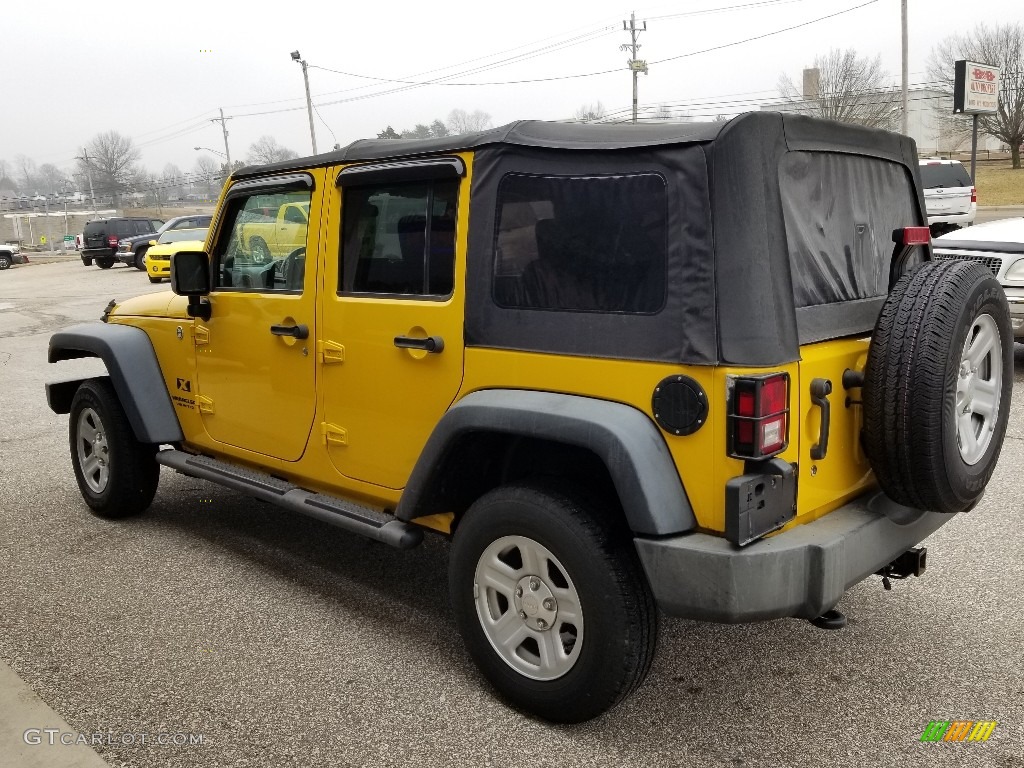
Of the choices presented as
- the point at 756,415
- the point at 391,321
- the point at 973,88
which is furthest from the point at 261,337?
the point at 973,88

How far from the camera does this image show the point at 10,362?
1130cm

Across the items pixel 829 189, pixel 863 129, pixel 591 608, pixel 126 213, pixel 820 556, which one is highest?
pixel 126 213

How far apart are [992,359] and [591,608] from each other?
161 cm

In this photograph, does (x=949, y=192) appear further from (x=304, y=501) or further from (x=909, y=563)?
(x=304, y=501)

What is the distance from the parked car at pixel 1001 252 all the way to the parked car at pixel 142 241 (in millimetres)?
21968

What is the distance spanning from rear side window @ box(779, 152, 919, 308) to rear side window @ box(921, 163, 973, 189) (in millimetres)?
16586

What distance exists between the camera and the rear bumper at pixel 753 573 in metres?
2.44

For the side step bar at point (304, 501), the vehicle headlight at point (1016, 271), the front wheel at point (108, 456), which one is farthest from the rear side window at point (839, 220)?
the vehicle headlight at point (1016, 271)

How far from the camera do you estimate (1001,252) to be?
7.97 m

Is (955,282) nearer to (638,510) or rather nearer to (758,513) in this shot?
(758,513)

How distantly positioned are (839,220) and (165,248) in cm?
2158

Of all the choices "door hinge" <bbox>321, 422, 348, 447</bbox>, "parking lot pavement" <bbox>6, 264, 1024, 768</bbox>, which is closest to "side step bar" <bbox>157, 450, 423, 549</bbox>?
"door hinge" <bbox>321, 422, 348, 447</bbox>

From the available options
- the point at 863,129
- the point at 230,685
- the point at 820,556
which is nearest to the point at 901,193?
the point at 863,129
